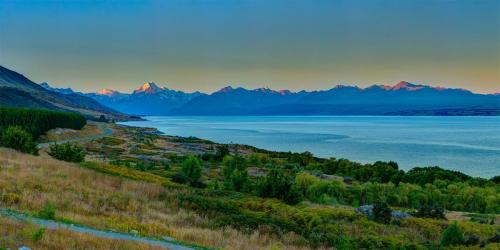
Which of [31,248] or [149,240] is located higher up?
[31,248]

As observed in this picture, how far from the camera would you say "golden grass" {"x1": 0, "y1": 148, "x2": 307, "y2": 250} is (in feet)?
61.8

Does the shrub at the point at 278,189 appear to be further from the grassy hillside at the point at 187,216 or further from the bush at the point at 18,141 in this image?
the bush at the point at 18,141

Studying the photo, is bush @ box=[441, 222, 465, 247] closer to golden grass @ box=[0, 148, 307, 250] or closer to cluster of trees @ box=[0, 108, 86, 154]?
golden grass @ box=[0, 148, 307, 250]

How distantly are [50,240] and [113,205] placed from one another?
11975 mm

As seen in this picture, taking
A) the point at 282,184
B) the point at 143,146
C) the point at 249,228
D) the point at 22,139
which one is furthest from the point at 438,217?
the point at 143,146

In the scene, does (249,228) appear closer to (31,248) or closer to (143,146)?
(31,248)

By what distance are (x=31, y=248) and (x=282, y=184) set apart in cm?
2786

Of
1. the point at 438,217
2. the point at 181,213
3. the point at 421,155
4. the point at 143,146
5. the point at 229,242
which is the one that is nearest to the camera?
the point at 229,242

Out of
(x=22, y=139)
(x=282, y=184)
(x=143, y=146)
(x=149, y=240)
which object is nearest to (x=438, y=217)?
(x=282, y=184)

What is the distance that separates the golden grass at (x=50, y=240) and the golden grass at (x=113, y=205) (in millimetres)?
3736

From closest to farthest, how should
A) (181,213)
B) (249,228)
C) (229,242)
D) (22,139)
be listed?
(229,242)
(249,228)
(181,213)
(22,139)

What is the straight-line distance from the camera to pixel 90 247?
12.5 metres

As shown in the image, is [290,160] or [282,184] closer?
[282,184]

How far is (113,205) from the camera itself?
24.4 metres
